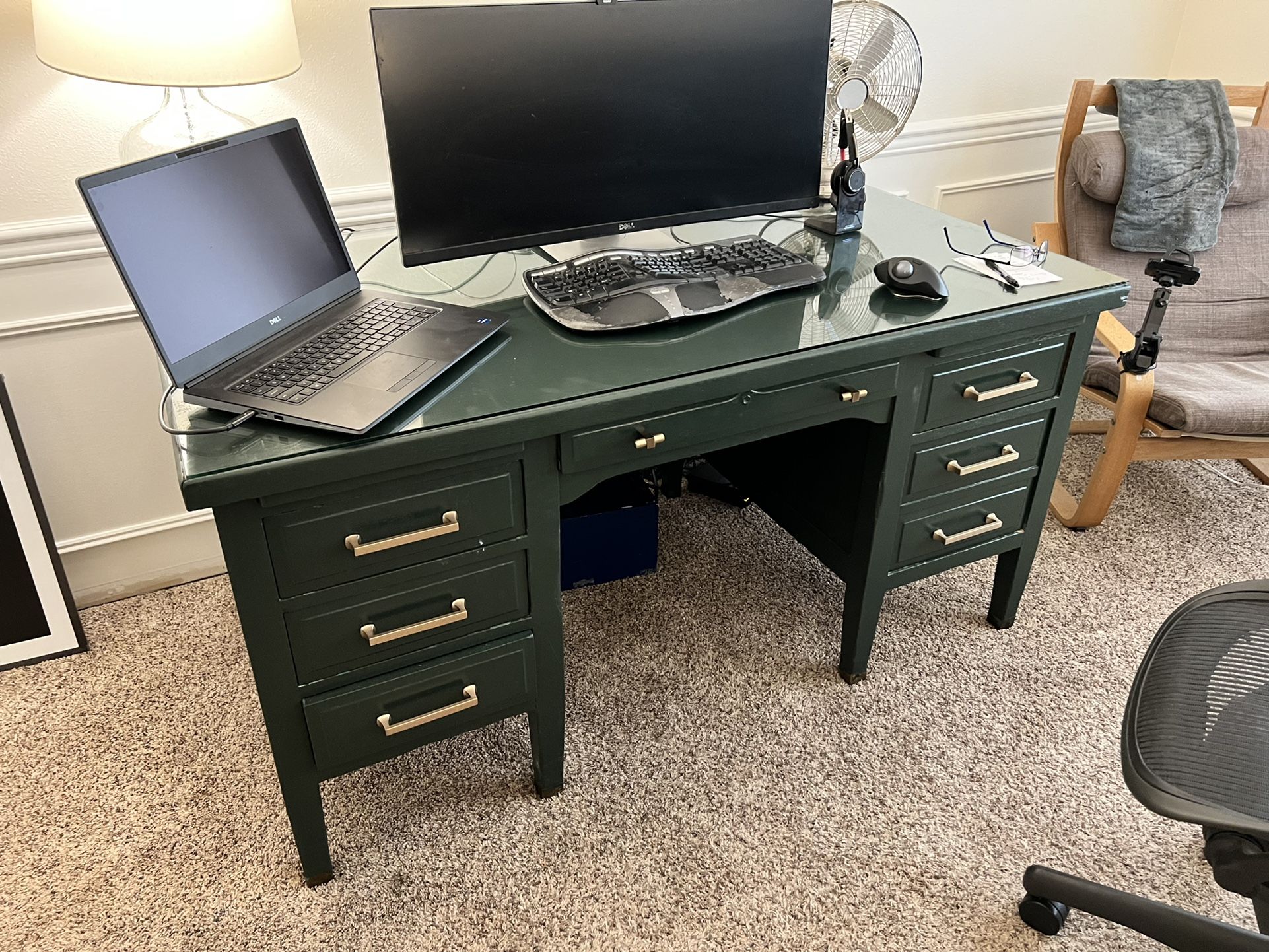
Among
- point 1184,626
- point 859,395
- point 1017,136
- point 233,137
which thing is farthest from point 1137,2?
point 233,137

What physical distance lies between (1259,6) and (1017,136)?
0.82 m

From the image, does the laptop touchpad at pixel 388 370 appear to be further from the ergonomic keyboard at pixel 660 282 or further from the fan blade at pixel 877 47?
the fan blade at pixel 877 47

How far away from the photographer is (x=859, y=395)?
1489 mm

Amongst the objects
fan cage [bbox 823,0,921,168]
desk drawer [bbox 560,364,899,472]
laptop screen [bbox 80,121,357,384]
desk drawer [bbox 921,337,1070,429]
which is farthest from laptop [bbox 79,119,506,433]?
fan cage [bbox 823,0,921,168]

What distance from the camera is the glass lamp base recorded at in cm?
160

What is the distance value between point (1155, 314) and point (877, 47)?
0.92 meters

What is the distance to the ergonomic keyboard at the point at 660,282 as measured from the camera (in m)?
1.44

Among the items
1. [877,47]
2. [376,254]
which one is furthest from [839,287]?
[376,254]

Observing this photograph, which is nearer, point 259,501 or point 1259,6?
point 259,501

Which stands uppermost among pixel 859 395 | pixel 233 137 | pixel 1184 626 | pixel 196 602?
pixel 233 137

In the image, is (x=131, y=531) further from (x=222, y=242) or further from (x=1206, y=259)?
(x=1206, y=259)

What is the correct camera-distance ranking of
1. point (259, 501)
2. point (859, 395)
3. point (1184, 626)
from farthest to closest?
1. point (859, 395)
2. point (1184, 626)
3. point (259, 501)

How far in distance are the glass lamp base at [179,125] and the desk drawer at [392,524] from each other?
0.84 meters

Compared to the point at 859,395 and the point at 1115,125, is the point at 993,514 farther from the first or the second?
the point at 1115,125
